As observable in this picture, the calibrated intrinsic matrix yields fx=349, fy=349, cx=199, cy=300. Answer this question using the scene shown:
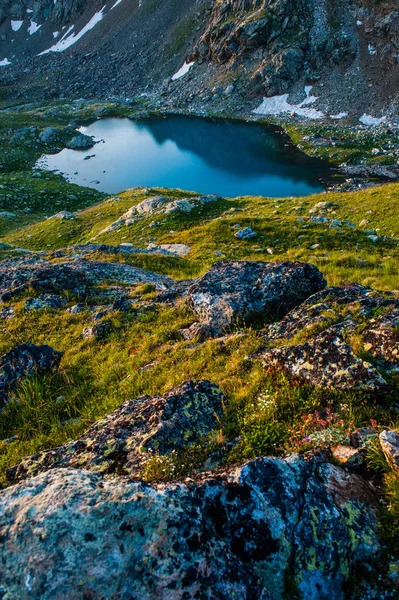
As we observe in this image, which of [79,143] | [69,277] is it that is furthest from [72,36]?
[69,277]

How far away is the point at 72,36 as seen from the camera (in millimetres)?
178625

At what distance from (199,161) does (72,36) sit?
162897 millimetres

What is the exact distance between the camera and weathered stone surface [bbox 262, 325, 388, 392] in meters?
6.13

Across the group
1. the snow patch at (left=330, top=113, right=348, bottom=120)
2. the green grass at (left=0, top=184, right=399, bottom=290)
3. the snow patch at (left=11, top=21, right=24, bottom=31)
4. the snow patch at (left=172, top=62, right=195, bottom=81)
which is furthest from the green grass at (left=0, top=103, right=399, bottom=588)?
the snow patch at (left=11, top=21, right=24, bottom=31)

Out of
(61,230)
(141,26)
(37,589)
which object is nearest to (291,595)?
(37,589)

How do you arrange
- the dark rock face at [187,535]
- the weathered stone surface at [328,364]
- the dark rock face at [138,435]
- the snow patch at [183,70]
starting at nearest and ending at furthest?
the dark rock face at [187,535], the dark rock face at [138,435], the weathered stone surface at [328,364], the snow patch at [183,70]

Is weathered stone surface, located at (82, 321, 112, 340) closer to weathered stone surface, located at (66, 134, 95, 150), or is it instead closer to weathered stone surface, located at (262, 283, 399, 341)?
weathered stone surface, located at (262, 283, 399, 341)

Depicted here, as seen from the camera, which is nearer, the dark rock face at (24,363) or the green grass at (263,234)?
the dark rock face at (24,363)

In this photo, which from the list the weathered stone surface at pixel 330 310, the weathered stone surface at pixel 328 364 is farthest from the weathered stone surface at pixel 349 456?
the weathered stone surface at pixel 330 310

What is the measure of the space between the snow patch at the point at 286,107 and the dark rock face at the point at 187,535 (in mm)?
97264

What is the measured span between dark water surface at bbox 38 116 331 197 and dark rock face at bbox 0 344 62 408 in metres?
49.7

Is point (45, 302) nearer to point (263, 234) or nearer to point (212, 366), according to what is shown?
point (212, 366)

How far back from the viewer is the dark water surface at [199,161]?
59250mm

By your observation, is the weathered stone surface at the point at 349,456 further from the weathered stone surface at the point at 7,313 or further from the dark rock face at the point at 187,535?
the weathered stone surface at the point at 7,313
